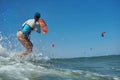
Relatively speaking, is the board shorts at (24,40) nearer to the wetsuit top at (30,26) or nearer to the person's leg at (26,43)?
the person's leg at (26,43)

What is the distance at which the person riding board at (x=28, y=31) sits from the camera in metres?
12.9

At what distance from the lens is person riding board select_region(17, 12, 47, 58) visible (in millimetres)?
12859

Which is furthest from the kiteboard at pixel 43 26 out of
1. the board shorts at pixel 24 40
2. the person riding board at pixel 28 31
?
the board shorts at pixel 24 40

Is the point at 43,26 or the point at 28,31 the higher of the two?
the point at 43,26

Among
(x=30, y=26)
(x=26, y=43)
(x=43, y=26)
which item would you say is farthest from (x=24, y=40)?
(x=43, y=26)

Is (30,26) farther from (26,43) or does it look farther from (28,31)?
(26,43)

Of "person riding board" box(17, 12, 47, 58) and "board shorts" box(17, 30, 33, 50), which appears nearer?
"person riding board" box(17, 12, 47, 58)

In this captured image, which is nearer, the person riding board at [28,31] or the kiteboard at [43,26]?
the person riding board at [28,31]

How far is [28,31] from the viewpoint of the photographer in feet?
42.7

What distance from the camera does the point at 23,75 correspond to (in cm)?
702

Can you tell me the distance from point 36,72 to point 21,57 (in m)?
5.43

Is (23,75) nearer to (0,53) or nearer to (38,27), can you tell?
(38,27)

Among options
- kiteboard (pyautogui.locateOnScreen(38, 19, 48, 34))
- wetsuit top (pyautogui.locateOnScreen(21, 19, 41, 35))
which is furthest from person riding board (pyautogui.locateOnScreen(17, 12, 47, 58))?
kiteboard (pyautogui.locateOnScreen(38, 19, 48, 34))

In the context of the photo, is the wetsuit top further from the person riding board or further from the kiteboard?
the kiteboard
